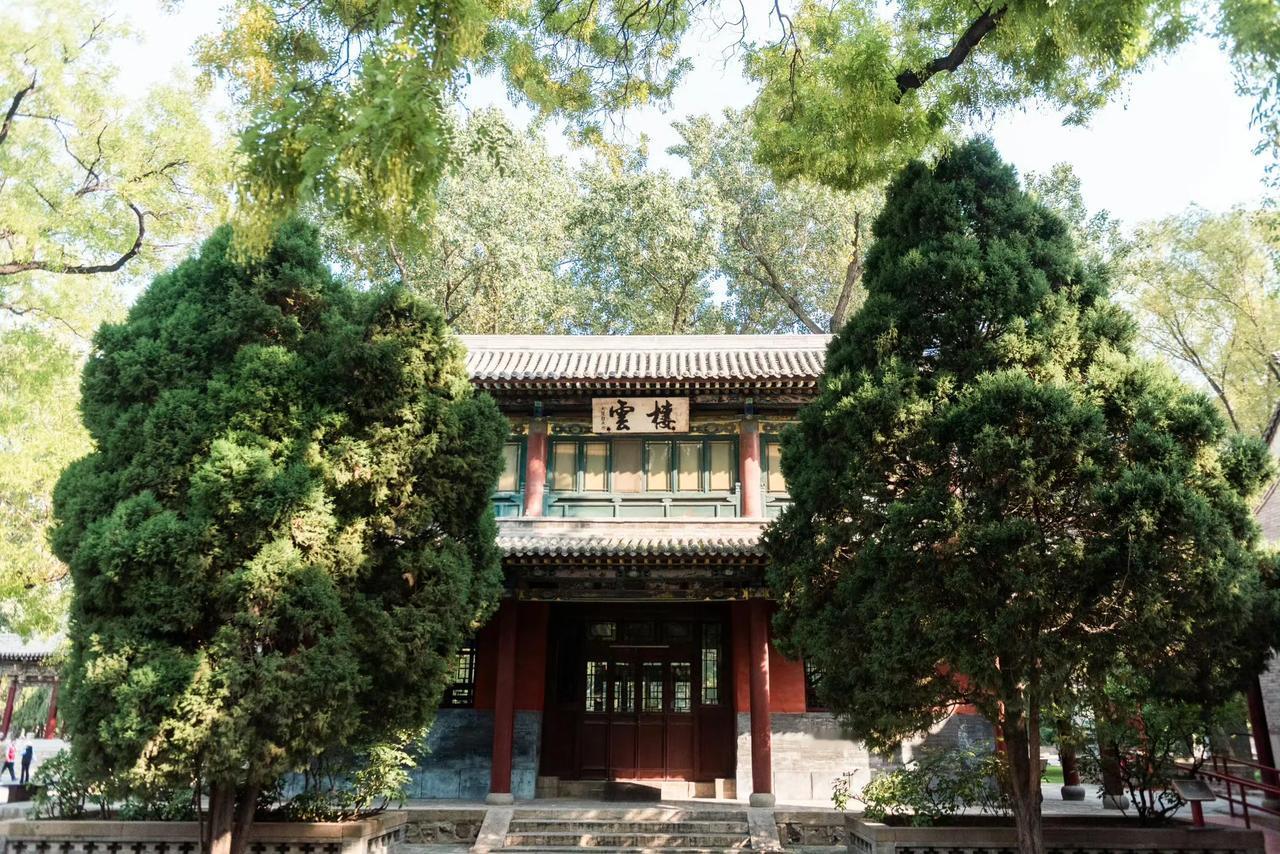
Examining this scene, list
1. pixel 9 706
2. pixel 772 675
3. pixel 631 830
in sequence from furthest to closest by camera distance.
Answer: pixel 9 706, pixel 772 675, pixel 631 830

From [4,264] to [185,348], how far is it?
4.92 meters

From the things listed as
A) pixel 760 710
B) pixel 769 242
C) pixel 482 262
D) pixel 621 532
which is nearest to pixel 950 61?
pixel 621 532

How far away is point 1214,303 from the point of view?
2058cm

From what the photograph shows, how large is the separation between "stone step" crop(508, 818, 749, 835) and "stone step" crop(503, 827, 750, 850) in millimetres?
79

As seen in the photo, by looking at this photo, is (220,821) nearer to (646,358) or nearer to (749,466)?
(749,466)

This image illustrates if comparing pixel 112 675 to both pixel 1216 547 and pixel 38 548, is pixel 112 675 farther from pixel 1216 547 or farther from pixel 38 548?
pixel 1216 547

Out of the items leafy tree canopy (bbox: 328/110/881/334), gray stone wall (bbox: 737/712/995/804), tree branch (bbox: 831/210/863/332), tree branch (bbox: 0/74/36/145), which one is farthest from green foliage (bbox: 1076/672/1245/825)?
tree branch (bbox: 831/210/863/332)

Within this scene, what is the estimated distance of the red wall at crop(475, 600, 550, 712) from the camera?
11.2 meters

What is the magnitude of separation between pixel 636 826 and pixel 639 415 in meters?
5.20

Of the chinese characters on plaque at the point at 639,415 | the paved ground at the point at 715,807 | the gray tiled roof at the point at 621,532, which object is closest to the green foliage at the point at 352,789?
the paved ground at the point at 715,807

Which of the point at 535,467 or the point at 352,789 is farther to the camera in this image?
the point at 535,467

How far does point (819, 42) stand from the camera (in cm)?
721

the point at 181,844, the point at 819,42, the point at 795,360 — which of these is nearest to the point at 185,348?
the point at 181,844

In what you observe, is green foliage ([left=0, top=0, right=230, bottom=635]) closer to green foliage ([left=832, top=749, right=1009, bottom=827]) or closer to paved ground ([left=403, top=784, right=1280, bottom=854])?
paved ground ([left=403, top=784, right=1280, bottom=854])
